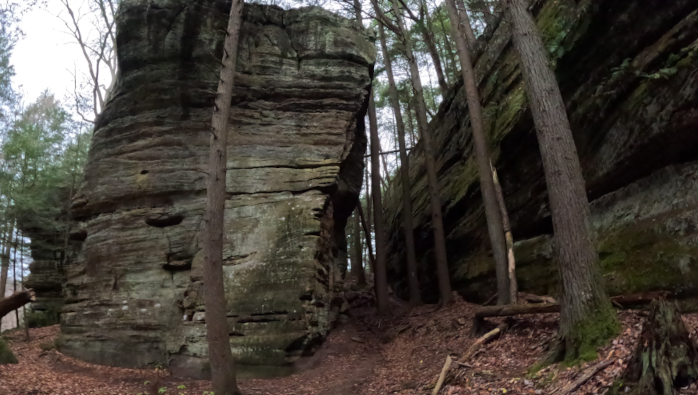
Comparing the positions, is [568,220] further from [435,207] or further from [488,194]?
[435,207]

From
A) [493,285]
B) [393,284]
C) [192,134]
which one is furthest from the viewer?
[393,284]

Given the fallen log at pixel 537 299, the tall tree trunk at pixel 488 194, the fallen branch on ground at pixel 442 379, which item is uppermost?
the tall tree trunk at pixel 488 194

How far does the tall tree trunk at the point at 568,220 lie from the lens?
5367 mm

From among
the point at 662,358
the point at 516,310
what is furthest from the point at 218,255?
the point at 662,358

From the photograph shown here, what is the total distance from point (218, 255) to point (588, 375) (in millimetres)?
5643

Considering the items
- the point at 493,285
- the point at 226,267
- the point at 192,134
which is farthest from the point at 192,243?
the point at 493,285

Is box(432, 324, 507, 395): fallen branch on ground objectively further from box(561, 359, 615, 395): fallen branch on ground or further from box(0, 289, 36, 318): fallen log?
box(0, 289, 36, 318): fallen log

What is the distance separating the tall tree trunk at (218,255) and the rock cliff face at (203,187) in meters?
2.36

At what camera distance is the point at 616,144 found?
848 centimetres

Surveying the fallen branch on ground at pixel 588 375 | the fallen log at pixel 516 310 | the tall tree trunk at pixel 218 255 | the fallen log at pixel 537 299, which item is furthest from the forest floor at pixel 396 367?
the tall tree trunk at pixel 218 255

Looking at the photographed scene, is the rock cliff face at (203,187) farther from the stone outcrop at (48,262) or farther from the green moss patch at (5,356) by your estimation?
the stone outcrop at (48,262)

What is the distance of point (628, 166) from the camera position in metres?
8.14

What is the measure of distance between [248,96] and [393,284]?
35.3 feet

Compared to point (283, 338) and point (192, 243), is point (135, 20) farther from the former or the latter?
point (283, 338)
